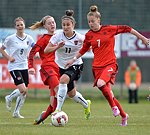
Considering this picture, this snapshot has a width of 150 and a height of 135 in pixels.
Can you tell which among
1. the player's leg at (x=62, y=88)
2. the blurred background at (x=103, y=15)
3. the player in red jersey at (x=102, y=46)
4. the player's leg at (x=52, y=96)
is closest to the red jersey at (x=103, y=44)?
the player in red jersey at (x=102, y=46)

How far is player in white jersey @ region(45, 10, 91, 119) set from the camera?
477 inches

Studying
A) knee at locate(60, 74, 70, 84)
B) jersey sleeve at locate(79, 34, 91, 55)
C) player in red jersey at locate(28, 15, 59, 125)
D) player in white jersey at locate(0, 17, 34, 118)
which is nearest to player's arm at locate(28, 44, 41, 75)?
player in red jersey at locate(28, 15, 59, 125)

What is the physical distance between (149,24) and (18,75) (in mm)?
11294

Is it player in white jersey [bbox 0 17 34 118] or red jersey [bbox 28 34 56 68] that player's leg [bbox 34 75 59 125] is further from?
player in white jersey [bbox 0 17 34 118]

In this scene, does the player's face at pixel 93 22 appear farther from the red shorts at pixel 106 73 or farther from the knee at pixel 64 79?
the knee at pixel 64 79

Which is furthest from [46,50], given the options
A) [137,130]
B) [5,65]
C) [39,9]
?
[39,9]

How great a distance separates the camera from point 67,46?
490 inches

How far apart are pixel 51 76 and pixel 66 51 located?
2.39ft

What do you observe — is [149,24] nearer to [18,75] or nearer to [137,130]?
[18,75]

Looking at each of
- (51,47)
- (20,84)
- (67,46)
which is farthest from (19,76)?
(51,47)

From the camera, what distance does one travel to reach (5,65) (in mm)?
22891

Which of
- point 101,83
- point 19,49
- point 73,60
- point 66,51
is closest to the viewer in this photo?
point 101,83

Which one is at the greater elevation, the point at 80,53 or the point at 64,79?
the point at 80,53

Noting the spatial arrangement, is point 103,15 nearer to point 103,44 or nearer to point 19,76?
point 19,76
